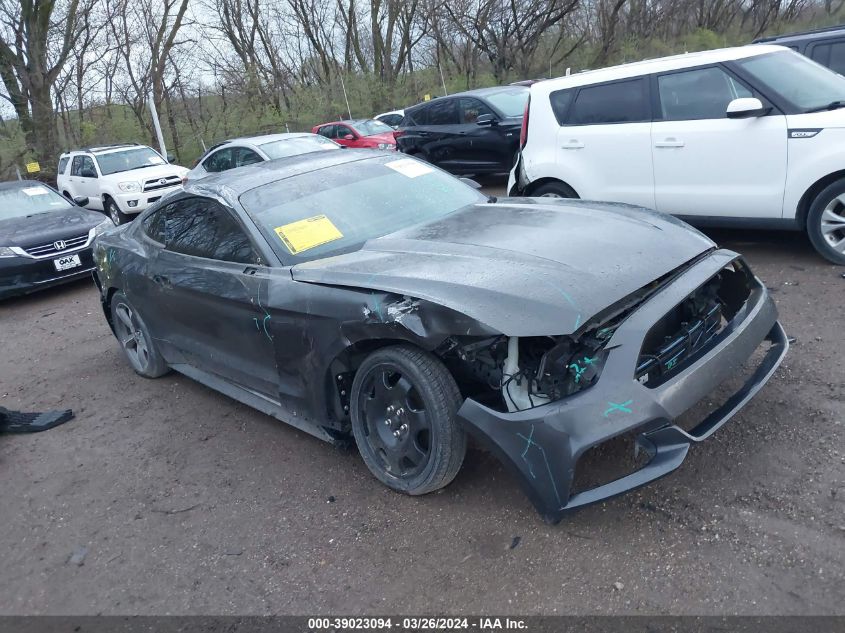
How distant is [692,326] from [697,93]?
3.44 m

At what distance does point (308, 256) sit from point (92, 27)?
2584 centimetres

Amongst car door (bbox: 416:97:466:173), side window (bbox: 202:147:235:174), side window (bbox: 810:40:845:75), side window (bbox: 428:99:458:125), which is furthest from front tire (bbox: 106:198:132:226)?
side window (bbox: 810:40:845:75)

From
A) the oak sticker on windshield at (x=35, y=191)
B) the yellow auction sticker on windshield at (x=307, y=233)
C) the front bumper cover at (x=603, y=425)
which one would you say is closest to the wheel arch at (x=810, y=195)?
the front bumper cover at (x=603, y=425)

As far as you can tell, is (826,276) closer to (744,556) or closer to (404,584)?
(744,556)

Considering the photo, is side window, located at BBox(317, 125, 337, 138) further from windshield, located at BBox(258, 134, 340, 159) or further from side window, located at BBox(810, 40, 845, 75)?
side window, located at BBox(810, 40, 845, 75)

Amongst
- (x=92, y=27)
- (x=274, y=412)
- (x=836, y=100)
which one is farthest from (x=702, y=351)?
(x=92, y=27)

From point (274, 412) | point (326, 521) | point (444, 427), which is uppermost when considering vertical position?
point (444, 427)

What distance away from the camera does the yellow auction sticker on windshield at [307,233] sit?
143 inches

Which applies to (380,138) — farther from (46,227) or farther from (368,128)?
(46,227)

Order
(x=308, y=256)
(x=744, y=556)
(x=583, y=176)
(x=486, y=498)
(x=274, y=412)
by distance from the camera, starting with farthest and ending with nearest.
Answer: (x=583, y=176), (x=274, y=412), (x=308, y=256), (x=486, y=498), (x=744, y=556)

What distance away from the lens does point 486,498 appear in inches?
124

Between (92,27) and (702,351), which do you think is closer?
(702,351)

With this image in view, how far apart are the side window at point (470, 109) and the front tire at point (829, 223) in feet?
21.2

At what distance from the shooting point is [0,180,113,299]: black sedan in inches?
321
